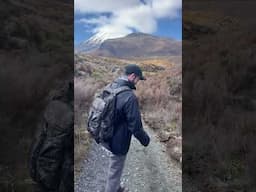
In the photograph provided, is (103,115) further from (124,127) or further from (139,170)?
(139,170)

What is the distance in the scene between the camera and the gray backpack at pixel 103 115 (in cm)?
793

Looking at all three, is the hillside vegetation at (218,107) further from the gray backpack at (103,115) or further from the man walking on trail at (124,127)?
the gray backpack at (103,115)

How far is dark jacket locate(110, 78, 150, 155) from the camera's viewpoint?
794 centimetres

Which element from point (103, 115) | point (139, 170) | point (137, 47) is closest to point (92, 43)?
point (137, 47)

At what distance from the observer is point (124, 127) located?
798cm

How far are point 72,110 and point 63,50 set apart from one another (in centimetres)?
75

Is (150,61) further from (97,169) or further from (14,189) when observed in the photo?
(14,189)

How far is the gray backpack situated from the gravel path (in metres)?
0.16

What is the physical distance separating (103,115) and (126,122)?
0.29 meters

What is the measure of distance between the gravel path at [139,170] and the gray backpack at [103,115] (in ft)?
0.52

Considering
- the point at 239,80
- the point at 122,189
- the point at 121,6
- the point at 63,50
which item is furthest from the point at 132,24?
the point at 122,189

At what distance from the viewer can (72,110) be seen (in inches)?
321

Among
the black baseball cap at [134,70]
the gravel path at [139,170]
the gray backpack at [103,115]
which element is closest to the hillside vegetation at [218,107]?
→ the gravel path at [139,170]

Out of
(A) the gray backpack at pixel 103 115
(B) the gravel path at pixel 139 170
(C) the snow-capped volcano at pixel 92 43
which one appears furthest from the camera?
(C) the snow-capped volcano at pixel 92 43
